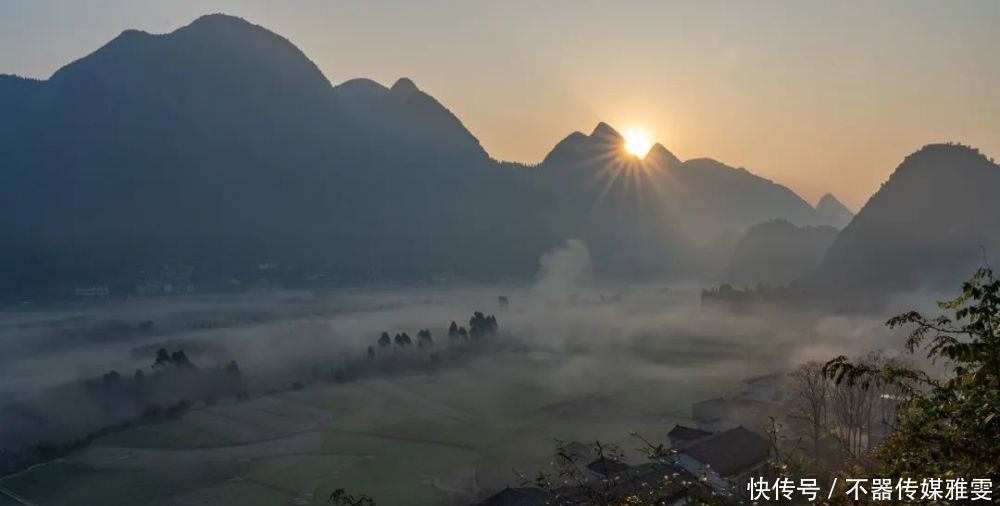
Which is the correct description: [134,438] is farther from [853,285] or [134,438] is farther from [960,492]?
[853,285]

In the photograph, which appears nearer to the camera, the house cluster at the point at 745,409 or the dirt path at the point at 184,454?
A: the house cluster at the point at 745,409

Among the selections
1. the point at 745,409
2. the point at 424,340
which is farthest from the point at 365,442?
the point at 424,340

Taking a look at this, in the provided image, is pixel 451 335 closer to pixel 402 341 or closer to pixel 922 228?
pixel 402 341

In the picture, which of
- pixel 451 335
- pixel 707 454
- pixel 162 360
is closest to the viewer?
pixel 707 454

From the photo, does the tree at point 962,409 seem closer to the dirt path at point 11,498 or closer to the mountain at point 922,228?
the dirt path at point 11,498

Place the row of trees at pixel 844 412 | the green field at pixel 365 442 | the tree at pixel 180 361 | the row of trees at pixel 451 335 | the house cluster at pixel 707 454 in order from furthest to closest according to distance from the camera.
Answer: the row of trees at pixel 451 335
the tree at pixel 180 361
the green field at pixel 365 442
the row of trees at pixel 844 412
the house cluster at pixel 707 454

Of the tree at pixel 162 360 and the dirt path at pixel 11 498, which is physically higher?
the tree at pixel 162 360

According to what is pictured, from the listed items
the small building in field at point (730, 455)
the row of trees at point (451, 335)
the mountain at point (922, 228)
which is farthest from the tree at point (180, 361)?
the mountain at point (922, 228)

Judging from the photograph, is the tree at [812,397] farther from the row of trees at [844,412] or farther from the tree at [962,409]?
the tree at [962,409]

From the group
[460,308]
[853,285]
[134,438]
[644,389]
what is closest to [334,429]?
[134,438]

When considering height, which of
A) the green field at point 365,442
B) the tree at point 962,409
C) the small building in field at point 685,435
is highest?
the tree at point 962,409

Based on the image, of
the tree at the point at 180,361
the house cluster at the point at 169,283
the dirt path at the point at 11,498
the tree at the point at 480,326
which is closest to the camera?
the dirt path at the point at 11,498
